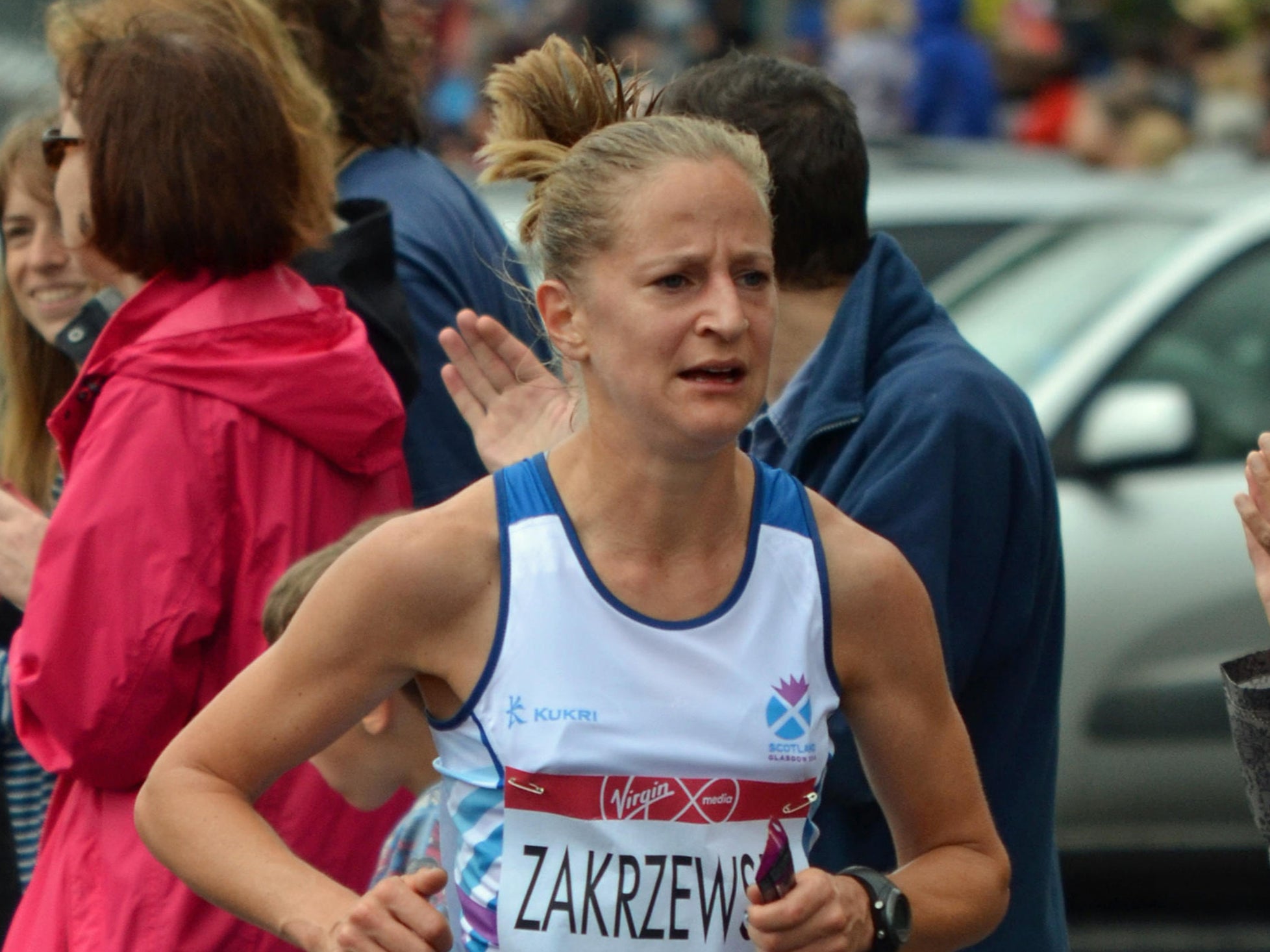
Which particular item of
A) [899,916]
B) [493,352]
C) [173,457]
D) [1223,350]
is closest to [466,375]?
[493,352]

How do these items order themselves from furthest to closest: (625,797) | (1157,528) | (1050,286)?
1. (1050,286)
2. (1157,528)
3. (625,797)

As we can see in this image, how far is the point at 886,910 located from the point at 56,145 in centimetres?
165

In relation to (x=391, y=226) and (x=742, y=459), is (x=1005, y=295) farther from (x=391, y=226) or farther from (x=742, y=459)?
(x=742, y=459)

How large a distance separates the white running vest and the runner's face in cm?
17

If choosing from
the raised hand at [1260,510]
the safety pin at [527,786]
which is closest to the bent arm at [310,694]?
the safety pin at [527,786]

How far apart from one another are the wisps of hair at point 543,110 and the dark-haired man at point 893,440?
36cm

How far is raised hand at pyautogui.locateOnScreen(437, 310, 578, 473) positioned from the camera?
9.71 feet

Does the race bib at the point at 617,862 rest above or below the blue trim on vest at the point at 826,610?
below

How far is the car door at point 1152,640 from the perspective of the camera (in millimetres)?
5535

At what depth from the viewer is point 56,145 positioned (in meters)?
3.05

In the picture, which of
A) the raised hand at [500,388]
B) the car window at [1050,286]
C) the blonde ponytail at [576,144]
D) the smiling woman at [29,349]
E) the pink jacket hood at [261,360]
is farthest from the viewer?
the car window at [1050,286]

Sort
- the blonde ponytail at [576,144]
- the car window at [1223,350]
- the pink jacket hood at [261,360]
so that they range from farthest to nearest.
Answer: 1. the car window at [1223,350]
2. the pink jacket hood at [261,360]
3. the blonde ponytail at [576,144]

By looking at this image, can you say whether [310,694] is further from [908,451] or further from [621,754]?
[908,451]

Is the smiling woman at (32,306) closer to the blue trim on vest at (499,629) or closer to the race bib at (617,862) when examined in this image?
the blue trim on vest at (499,629)
